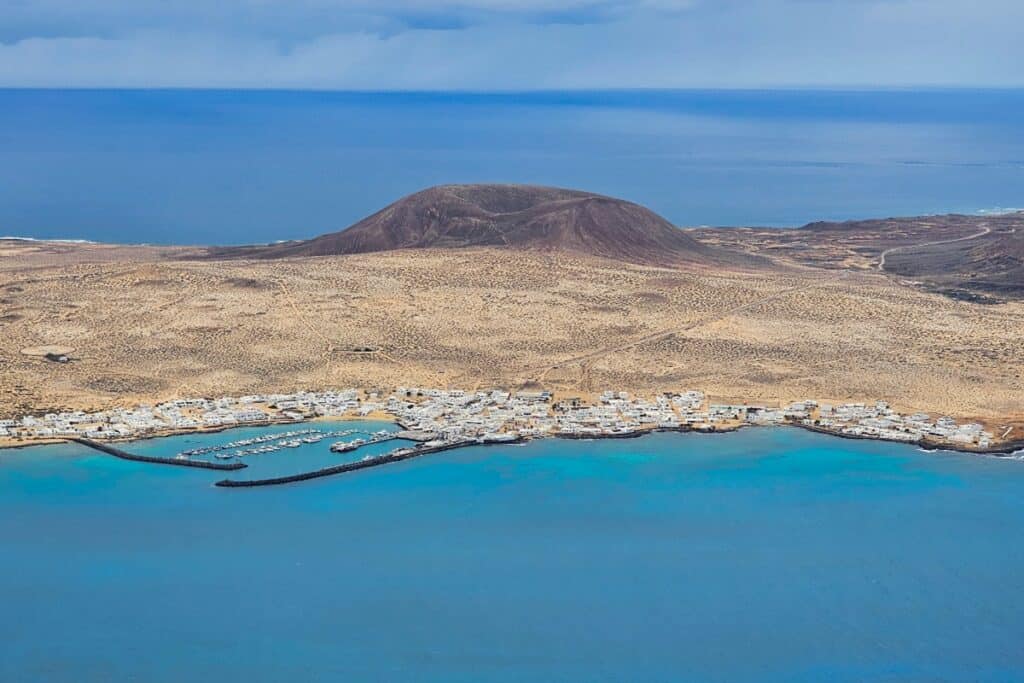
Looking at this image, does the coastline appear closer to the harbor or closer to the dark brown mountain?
the harbor

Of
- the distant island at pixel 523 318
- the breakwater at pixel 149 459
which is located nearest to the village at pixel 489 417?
the distant island at pixel 523 318

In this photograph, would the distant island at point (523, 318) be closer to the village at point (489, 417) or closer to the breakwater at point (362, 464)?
the village at point (489, 417)

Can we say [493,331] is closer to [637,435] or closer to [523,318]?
[523,318]

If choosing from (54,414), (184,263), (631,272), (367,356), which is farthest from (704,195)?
(54,414)

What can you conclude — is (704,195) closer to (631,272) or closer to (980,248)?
(980,248)

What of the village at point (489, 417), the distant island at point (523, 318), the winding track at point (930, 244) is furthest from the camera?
the winding track at point (930, 244)

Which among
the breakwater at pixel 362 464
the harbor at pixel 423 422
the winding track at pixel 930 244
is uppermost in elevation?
Result: the winding track at pixel 930 244

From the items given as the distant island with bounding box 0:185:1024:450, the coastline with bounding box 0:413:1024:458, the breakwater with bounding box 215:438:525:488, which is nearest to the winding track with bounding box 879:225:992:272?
the distant island with bounding box 0:185:1024:450
